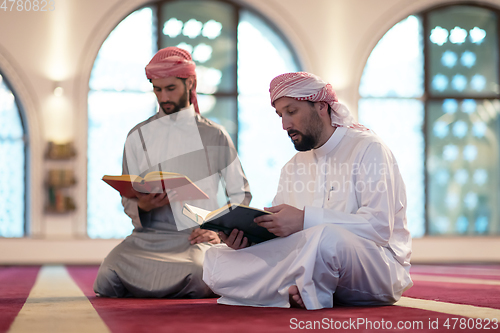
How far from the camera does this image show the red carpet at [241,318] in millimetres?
1707

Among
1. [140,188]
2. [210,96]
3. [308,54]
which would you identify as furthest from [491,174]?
[140,188]

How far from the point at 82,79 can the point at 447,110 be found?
4.88m

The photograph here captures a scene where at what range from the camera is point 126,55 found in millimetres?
7258

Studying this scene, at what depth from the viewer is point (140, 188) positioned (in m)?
2.71

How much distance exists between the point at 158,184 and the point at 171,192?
9 cm

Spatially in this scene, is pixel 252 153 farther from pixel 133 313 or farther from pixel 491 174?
pixel 133 313

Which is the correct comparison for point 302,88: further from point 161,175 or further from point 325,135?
point 161,175

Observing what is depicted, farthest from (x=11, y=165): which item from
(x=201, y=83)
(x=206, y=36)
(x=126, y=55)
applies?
(x=206, y=36)

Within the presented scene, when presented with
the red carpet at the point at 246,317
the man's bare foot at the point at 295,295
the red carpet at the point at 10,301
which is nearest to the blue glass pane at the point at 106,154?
the red carpet at the point at 10,301

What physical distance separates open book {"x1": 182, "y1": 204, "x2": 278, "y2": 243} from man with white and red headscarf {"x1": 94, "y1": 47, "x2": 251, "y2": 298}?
0.52 metres

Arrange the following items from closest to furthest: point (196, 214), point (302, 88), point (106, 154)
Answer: point (196, 214), point (302, 88), point (106, 154)

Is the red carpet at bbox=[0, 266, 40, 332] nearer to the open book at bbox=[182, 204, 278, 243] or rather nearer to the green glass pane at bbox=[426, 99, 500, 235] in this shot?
the open book at bbox=[182, 204, 278, 243]

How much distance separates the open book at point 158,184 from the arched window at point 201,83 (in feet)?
14.9

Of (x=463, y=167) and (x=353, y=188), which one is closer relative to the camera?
(x=353, y=188)
